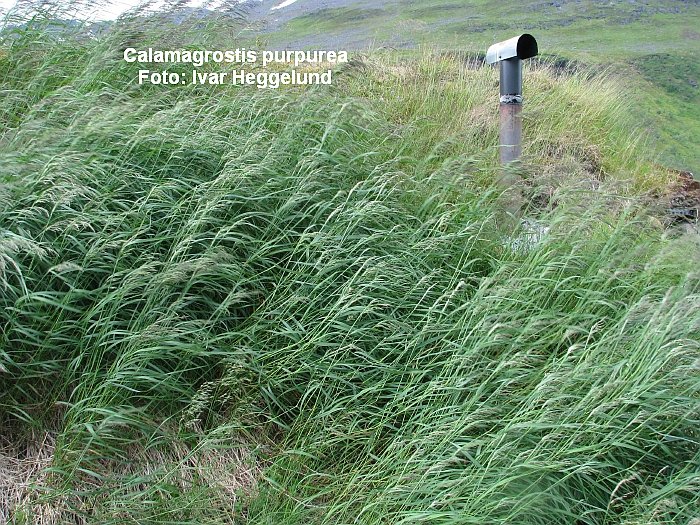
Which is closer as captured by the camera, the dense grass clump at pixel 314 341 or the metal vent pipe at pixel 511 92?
the dense grass clump at pixel 314 341

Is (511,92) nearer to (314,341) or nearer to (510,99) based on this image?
(510,99)

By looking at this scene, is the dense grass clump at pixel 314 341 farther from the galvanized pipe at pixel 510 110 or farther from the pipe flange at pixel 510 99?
the pipe flange at pixel 510 99

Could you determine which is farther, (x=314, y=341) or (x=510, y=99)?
(x=510, y=99)

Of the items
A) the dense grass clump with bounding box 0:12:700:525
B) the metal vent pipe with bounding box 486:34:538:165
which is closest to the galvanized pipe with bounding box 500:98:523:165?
the metal vent pipe with bounding box 486:34:538:165

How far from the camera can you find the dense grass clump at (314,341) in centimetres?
260

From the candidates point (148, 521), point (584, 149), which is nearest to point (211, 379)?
point (148, 521)

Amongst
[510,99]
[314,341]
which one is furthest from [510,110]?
[314,341]

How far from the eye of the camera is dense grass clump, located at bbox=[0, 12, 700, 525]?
260 centimetres

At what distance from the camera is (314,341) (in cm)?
311

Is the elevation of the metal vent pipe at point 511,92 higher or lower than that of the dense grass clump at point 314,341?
higher

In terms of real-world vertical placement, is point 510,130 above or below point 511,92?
below

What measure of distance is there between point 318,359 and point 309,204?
3.52ft

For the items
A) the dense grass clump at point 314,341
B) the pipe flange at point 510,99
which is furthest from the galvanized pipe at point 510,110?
the dense grass clump at point 314,341

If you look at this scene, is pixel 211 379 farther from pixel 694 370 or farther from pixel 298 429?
pixel 694 370
